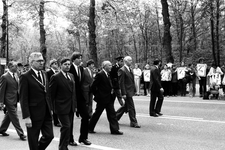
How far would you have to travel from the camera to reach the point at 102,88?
763cm

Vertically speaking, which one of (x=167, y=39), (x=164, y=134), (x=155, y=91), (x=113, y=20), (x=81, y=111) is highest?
(x=113, y=20)

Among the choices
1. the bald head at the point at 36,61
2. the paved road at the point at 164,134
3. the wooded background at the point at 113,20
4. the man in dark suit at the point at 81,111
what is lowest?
the paved road at the point at 164,134

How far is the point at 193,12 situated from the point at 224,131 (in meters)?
30.8

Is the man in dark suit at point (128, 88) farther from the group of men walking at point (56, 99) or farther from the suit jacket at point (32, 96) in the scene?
the suit jacket at point (32, 96)

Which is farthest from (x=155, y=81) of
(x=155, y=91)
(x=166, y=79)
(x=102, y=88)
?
(x=166, y=79)

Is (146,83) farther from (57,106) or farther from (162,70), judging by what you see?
(57,106)

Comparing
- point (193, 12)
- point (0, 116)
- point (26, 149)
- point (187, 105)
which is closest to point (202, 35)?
point (193, 12)

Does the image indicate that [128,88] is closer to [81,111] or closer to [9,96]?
[81,111]

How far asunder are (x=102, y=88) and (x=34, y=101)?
9.75ft

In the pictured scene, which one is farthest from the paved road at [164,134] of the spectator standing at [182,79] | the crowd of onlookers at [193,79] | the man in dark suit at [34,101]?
the spectator standing at [182,79]

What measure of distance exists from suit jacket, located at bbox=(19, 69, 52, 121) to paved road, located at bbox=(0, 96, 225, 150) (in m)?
1.85

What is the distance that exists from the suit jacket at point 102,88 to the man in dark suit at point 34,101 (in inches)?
108

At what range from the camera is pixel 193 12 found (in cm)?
3619

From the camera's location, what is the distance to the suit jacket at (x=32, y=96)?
15.7 feet
